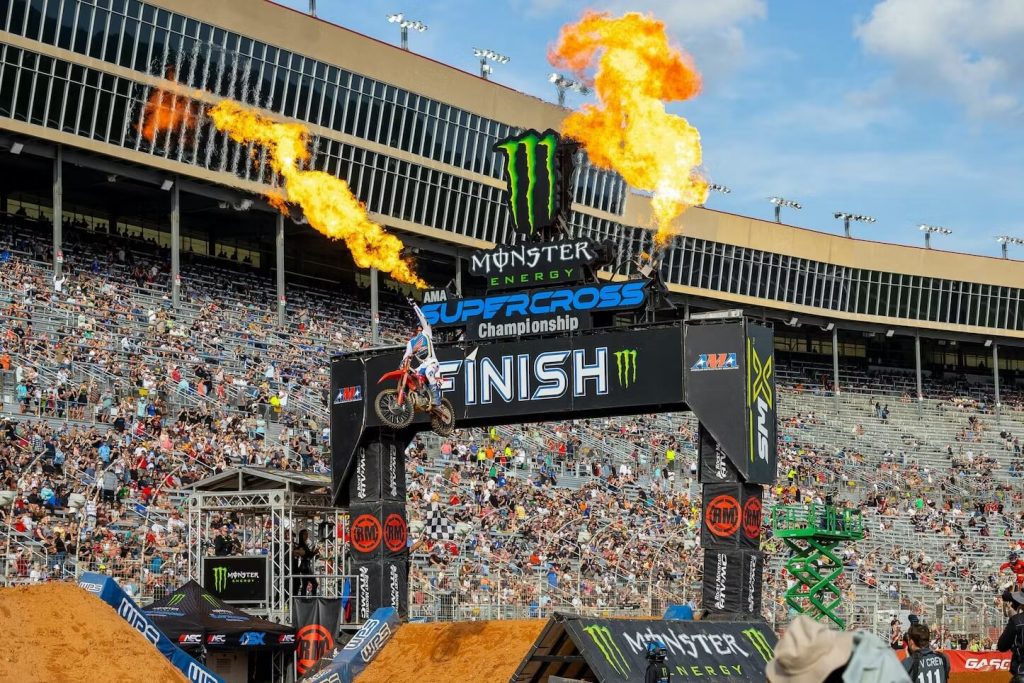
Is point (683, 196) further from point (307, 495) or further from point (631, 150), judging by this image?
point (307, 495)

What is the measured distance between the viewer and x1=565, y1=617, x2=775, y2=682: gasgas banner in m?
18.3

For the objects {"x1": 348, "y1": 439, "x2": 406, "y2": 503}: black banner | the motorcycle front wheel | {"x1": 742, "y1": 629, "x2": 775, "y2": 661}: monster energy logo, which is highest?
the motorcycle front wheel

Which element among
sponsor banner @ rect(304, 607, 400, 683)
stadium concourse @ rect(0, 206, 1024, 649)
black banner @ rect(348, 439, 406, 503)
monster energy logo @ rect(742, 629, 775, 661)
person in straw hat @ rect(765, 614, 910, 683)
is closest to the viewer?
person in straw hat @ rect(765, 614, 910, 683)

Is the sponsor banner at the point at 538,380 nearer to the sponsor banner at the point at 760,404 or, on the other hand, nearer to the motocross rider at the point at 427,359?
the motocross rider at the point at 427,359

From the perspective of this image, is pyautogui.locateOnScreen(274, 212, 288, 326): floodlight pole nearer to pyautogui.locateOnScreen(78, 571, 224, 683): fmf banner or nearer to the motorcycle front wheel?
the motorcycle front wheel

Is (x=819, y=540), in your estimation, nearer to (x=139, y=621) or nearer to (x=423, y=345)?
(x=423, y=345)

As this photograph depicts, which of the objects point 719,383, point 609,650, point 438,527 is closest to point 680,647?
point 609,650

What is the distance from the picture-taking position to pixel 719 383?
24266 mm

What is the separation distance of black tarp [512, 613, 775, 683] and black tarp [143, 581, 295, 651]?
22.4 feet

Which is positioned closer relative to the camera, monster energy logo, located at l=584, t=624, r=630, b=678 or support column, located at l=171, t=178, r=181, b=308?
monster energy logo, located at l=584, t=624, r=630, b=678

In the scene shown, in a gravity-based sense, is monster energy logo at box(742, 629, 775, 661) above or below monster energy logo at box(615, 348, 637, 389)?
below

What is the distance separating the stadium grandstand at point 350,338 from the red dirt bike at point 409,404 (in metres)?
5.56

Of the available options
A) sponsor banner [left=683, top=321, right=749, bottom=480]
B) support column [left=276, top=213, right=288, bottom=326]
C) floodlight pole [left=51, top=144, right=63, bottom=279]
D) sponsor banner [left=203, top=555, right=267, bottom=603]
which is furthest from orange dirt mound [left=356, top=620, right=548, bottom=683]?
support column [left=276, top=213, right=288, bottom=326]

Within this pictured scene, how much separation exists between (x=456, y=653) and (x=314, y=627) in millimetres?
3622
